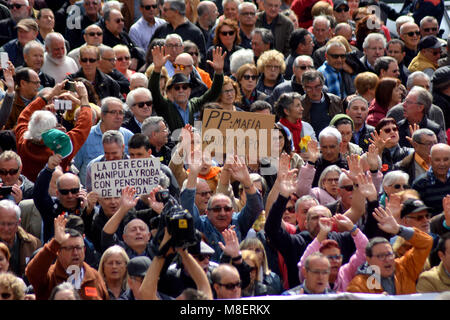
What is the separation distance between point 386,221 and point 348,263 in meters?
0.45

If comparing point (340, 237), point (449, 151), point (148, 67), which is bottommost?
point (340, 237)

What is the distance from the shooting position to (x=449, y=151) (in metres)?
10.5

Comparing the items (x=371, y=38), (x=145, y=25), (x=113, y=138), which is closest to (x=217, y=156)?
(x=113, y=138)

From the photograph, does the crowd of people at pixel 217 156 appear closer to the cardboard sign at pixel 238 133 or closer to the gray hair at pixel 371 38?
the gray hair at pixel 371 38

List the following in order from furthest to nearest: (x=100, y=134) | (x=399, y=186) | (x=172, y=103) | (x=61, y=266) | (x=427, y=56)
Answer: (x=427, y=56) < (x=172, y=103) < (x=100, y=134) < (x=399, y=186) < (x=61, y=266)

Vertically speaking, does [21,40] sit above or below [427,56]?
above

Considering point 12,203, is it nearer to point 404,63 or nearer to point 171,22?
point 171,22

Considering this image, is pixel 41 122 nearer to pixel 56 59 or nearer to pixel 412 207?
pixel 56 59

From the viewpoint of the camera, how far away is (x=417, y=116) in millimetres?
11766

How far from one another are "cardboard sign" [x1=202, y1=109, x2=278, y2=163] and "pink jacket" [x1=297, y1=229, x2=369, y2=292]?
1755 mm

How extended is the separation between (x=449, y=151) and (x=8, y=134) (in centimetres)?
409

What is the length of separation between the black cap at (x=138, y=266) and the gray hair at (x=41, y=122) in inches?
80.8

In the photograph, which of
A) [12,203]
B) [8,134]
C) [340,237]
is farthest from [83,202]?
[340,237]

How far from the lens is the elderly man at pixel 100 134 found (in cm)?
1074
